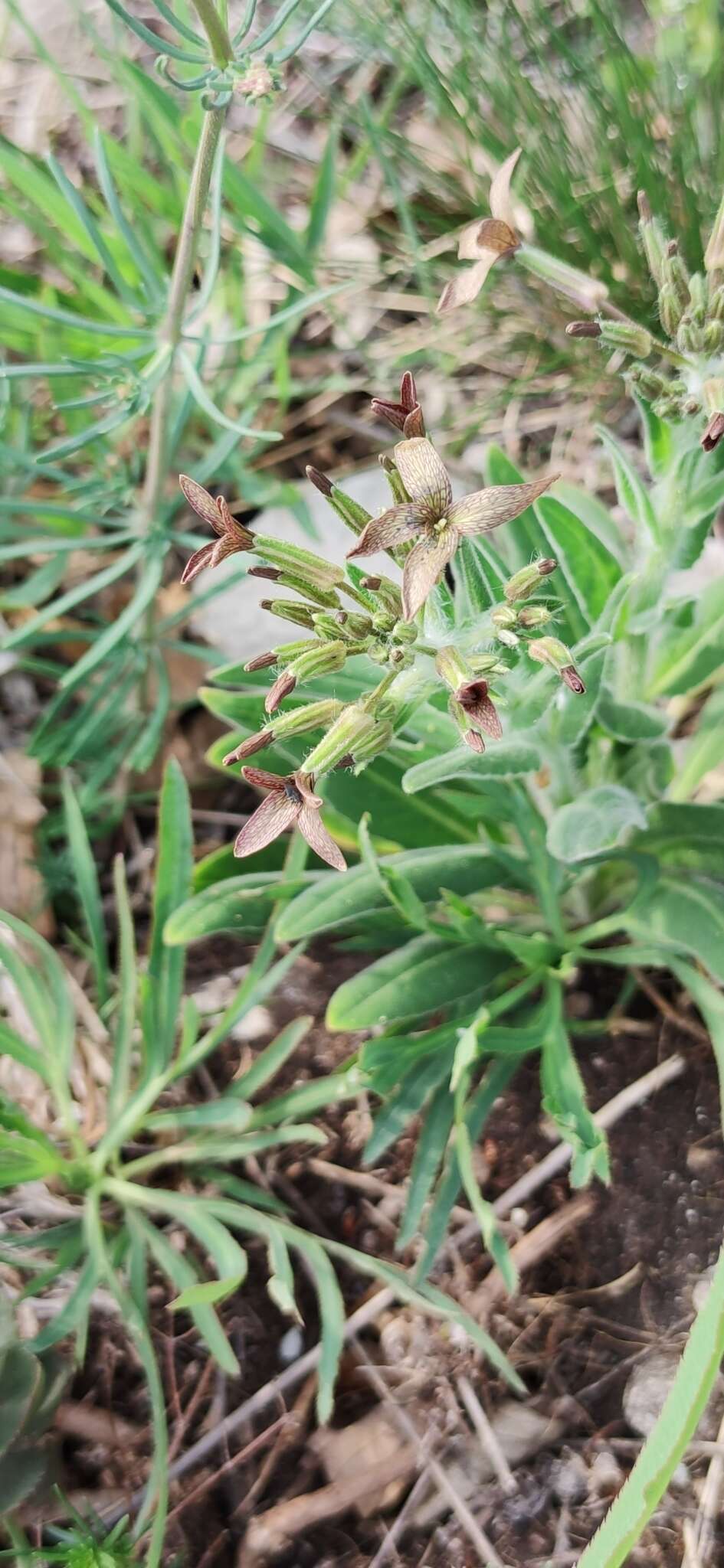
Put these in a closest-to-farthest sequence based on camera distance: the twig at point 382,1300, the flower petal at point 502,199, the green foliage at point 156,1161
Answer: the flower petal at point 502,199
the green foliage at point 156,1161
the twig at point 382,1300

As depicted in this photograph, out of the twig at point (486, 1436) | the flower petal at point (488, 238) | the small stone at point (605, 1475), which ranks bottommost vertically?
the small stone at point (605, 1475)

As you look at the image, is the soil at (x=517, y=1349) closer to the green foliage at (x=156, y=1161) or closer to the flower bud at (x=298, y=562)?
the green foliage at (x=156, y=1161)

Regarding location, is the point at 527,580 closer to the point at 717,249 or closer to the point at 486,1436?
the point at 717,249

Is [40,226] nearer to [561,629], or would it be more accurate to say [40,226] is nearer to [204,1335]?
[561,629]

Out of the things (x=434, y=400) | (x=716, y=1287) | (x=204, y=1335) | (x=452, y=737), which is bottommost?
(x=204, y=1335)

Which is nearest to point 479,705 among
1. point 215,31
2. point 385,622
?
point 385,622

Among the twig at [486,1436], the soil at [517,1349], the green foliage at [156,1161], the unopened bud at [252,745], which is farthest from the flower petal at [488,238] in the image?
the twig at [486,1436]

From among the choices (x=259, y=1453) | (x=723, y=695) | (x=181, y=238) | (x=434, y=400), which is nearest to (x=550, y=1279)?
(x=259, y=1453)

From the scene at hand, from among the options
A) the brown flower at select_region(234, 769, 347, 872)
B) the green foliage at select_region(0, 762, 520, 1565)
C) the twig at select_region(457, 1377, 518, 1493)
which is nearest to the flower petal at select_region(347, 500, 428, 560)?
the brown flower at select_region(234, 769, 347, 872)
